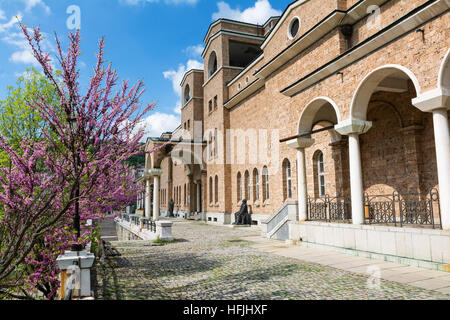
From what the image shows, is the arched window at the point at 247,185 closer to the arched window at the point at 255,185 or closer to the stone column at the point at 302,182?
the arched window at the point at 255,185

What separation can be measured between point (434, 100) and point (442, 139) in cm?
91

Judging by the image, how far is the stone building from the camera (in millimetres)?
7660

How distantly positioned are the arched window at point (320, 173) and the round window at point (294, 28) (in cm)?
627

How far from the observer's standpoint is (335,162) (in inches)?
588

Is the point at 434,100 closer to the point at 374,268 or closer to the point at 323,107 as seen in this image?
the point at 374,268

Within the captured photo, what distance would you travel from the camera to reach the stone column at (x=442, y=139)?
23.5ft

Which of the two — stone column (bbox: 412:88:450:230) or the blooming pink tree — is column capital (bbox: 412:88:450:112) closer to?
stone column (bbox: 412:88:450:230)

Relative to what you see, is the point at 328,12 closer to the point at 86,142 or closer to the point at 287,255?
the point at 287,255

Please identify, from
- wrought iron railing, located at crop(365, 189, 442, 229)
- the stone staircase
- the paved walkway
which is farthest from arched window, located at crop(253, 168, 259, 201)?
the paved walkway

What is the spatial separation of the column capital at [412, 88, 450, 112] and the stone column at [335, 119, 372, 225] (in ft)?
7.58

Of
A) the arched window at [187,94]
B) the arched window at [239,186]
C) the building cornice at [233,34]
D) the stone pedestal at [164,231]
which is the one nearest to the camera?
the stone pedestal at [164,231]

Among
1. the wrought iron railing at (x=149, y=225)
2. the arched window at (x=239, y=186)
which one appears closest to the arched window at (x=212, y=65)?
the arched window at (x=239, y=186)
